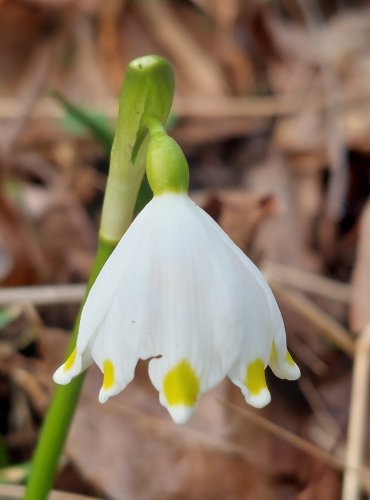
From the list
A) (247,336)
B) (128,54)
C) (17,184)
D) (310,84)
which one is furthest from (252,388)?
(128,54)

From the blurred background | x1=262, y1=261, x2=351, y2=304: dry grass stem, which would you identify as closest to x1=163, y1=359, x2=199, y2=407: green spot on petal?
the blurred background

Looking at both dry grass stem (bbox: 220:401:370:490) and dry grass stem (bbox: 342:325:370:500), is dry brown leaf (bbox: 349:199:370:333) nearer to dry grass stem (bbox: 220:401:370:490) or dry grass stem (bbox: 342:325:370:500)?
dry grass stem (bbox: 342:325:370:500)

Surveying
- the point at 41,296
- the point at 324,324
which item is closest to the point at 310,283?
the point at 324,324

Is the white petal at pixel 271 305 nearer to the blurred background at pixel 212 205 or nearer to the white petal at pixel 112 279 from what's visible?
the white petal at pixel 112 279

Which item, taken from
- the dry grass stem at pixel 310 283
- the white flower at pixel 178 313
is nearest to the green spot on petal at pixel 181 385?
the white flower at pixel 178 313

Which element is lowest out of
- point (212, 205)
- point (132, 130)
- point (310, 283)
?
point (310, 283)

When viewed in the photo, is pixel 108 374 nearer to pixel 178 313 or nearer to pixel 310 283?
pixel 178 313
